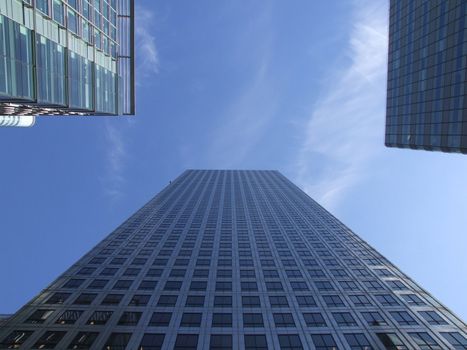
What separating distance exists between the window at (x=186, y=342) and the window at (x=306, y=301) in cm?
1571

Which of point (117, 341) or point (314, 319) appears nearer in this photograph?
point (117, 341)

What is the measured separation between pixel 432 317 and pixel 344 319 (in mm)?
11807

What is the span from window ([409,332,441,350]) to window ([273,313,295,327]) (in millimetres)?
13878

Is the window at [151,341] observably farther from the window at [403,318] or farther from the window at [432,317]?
the window at [432,317]

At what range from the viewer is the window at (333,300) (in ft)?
156

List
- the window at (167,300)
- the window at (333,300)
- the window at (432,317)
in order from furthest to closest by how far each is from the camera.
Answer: the window at (333,300) < the window at (167,300) < the window at (432,317)

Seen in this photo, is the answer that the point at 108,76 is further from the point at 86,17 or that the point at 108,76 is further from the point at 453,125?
the point at 453,125

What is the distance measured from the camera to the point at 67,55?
32.0 meters

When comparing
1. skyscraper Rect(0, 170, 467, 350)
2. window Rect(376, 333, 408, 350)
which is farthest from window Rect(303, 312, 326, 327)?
window Rect(376, 333, 408, 350)

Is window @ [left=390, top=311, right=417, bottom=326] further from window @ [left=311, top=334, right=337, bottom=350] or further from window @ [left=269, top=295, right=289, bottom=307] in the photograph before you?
window @ [left=269, top=295, right=289, bottom=307]

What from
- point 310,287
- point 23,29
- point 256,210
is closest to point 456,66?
point 310,287

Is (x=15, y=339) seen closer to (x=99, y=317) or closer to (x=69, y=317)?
(x=69, y=317)

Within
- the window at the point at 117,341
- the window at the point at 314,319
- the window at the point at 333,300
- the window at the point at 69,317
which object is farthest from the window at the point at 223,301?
the window at the point at 69,317

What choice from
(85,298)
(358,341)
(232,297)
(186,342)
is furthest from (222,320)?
(85,298)
